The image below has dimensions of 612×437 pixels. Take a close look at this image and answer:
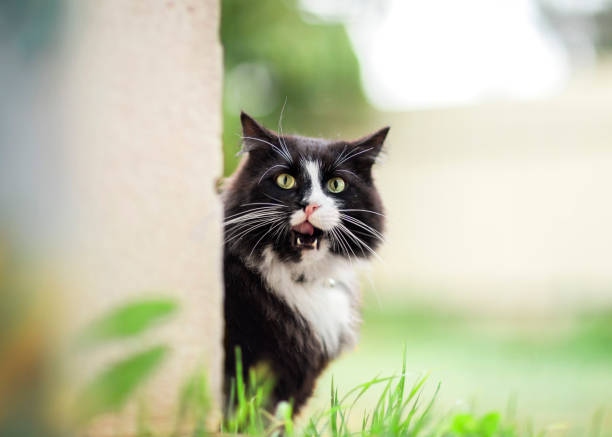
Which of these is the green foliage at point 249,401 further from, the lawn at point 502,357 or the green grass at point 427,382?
the lawn at point 502,357

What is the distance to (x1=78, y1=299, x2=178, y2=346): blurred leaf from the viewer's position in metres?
1.13

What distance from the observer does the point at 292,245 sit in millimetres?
1965

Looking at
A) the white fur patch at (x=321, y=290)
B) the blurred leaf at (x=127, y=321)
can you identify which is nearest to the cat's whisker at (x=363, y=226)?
the white fur patch at (x=321, y=290)

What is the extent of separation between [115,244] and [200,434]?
435 millimetres

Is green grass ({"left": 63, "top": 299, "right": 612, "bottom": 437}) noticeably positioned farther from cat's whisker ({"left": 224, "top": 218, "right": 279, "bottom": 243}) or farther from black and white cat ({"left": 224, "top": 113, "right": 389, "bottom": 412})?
cat's whisker ({"left": 224, "top": 218, "right": 279, "bottom": 243})

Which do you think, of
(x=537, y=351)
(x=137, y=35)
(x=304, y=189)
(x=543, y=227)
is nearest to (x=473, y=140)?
(x=543, y=227)

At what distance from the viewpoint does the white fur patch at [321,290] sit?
203 centimetres

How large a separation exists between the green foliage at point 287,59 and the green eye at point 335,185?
510 centimetres

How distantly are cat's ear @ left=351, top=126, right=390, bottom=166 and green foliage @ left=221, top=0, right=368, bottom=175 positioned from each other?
4.96m

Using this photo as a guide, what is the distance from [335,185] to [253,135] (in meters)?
0.32

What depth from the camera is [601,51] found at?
11.1 m

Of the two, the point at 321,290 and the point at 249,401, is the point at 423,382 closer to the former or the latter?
the point at 249,401

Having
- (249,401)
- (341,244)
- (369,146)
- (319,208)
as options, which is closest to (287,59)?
(369,146)

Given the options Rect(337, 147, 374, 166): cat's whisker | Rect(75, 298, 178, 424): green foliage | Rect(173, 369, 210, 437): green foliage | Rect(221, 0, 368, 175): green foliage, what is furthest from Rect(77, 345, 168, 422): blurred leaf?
Rect(221, 0, 368, 175): green foliage
